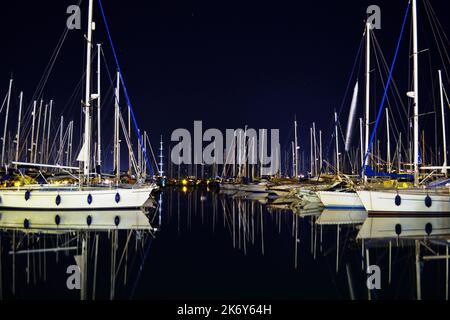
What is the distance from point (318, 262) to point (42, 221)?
1564 centimetres

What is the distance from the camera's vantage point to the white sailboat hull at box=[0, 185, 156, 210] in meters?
25.4

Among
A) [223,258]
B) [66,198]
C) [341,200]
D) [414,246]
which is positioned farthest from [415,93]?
[66,198]

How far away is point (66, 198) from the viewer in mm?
25406

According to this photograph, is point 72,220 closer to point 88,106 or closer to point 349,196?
point 88,106

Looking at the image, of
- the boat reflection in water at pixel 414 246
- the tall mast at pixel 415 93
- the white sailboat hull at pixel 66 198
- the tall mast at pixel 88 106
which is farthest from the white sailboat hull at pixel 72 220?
the tall mast at pixel 415 93

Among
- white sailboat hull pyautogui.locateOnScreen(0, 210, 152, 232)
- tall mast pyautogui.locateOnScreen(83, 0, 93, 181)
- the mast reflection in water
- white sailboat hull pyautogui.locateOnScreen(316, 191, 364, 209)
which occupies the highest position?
→ tall mast pyautogui.locateOnScreen(83, 0, 93, 181)

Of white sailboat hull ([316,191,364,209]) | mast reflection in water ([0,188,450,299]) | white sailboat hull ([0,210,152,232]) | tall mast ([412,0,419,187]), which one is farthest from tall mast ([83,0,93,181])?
tall mast ([412,0,419,187])

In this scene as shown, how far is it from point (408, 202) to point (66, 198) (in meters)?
21.4

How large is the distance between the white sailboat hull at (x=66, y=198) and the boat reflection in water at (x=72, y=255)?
2.53m

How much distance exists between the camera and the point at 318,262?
42.4ft

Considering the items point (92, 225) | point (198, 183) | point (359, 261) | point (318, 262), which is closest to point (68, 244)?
point (92, 225)

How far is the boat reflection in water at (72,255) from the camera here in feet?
32.1

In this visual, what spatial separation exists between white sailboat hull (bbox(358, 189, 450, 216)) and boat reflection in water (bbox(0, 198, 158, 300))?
13474 millimetres

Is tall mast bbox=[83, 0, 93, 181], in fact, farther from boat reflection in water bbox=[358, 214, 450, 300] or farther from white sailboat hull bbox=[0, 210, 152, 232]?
boat reflection in water bbox=[358, 214, 450, 300]
